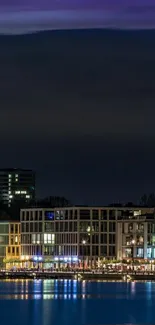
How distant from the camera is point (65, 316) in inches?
5153

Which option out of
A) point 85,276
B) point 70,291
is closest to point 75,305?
point 70,291

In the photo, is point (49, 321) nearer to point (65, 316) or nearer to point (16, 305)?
point (65, 316)

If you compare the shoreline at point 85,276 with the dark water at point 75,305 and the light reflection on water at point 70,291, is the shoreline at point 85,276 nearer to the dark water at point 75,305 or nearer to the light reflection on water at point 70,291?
the light reflection on water at point 70,291

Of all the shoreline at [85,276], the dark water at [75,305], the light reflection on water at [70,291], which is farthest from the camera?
the shoreline at [85,276]

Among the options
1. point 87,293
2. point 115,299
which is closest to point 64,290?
point 87,293

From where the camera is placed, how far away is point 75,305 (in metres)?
142

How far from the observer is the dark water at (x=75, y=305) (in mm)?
125681

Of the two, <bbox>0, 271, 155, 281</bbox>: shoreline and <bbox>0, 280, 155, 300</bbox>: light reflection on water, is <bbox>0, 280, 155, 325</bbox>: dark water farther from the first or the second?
<bbox>0, 271, 155, 281</bbox>: shoreline

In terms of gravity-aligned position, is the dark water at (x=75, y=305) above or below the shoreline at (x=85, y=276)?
below

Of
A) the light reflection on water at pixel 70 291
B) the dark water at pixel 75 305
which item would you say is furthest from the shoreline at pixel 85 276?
the dark water at pixel 75 305

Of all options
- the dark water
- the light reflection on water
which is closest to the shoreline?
the light reflection on water

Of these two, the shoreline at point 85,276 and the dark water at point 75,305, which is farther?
the shoreline at point 85,276

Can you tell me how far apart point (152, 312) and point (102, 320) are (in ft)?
37.1

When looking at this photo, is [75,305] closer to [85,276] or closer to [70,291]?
[70,291]
